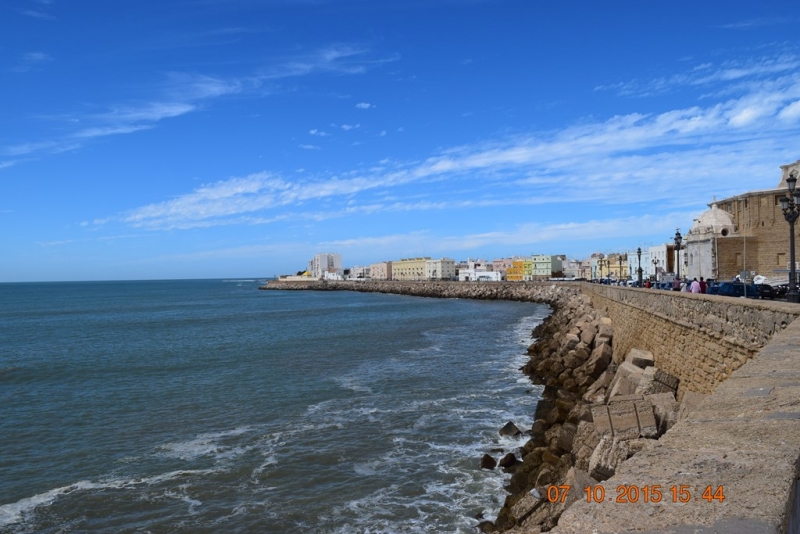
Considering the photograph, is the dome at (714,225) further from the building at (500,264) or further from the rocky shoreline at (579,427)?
the building at (500,264)

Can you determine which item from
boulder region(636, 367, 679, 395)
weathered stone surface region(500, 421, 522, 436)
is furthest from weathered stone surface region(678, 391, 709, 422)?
weathered stone surface region(500, 421, 522, 436)

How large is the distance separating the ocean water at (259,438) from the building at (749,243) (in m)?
15.0

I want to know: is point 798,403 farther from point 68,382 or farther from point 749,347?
point 68,382

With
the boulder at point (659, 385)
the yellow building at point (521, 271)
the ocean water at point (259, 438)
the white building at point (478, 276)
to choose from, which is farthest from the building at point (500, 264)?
the boulder at point (659, 385)

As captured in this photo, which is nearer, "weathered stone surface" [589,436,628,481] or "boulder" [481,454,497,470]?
"weathered stone surface" [589,436,628,481]

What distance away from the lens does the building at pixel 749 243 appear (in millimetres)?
31938

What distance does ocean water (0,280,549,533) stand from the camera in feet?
30.6

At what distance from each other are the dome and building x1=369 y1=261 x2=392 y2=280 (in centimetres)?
11797

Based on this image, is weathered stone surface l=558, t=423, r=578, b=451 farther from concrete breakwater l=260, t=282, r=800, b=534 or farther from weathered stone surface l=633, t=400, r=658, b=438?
weathered stone surface l=633, t=400, r=658, b=438

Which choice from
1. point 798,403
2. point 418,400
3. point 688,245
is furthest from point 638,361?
point 688,245

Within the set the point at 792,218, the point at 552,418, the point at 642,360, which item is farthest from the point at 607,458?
the point at 792,218

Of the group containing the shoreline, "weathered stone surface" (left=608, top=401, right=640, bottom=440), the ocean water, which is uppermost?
"weathered stone surface" (left=608, top=401, right=640, bottom=440)

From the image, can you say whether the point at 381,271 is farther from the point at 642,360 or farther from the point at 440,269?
the point at 642,360

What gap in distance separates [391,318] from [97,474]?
120 feet
